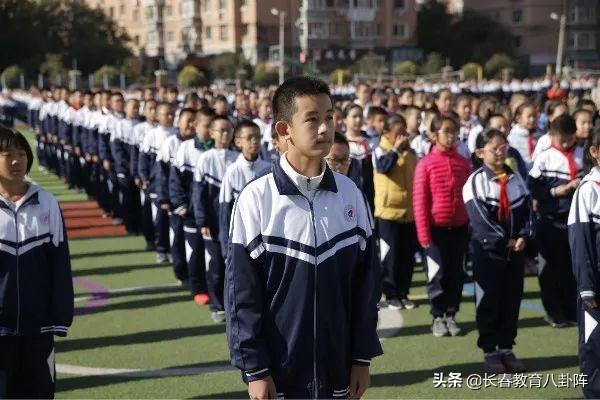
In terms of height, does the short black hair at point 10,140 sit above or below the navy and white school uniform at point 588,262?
above

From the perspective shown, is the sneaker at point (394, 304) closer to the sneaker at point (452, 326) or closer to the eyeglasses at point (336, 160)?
the sneaker at point (452, 326)

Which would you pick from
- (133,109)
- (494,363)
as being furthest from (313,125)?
(133,109)

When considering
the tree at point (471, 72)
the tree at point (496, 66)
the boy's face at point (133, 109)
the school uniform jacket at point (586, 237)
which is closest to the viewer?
the school uniform jacket at point (586, 237)

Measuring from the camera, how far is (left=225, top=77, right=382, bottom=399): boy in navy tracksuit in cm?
362

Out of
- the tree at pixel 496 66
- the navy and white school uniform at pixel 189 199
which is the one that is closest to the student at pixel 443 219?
the navy and white school uniform at pixel 189 199

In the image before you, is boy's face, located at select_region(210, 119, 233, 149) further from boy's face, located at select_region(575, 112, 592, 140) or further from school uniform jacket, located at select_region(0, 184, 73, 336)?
school uniform jacket, located at select_region(0, 184, 73, 336)

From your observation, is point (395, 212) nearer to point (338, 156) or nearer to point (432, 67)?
point (338, 156)

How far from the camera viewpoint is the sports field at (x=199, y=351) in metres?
6.27

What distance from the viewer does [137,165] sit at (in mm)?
12406

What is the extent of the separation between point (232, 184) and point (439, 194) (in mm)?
1624

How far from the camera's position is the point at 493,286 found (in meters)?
6.70

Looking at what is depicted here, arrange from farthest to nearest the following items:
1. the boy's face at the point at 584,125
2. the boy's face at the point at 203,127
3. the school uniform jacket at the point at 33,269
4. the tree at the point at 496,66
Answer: the tree at the point at 496,66 < the boy's face at the point at 203,127 < the boy's face at the point at 584,125 < the school uniform jacket at the point at 33,269

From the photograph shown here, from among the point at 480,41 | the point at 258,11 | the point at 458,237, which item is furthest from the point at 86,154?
the point at 480,41

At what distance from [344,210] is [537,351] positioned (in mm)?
3921
